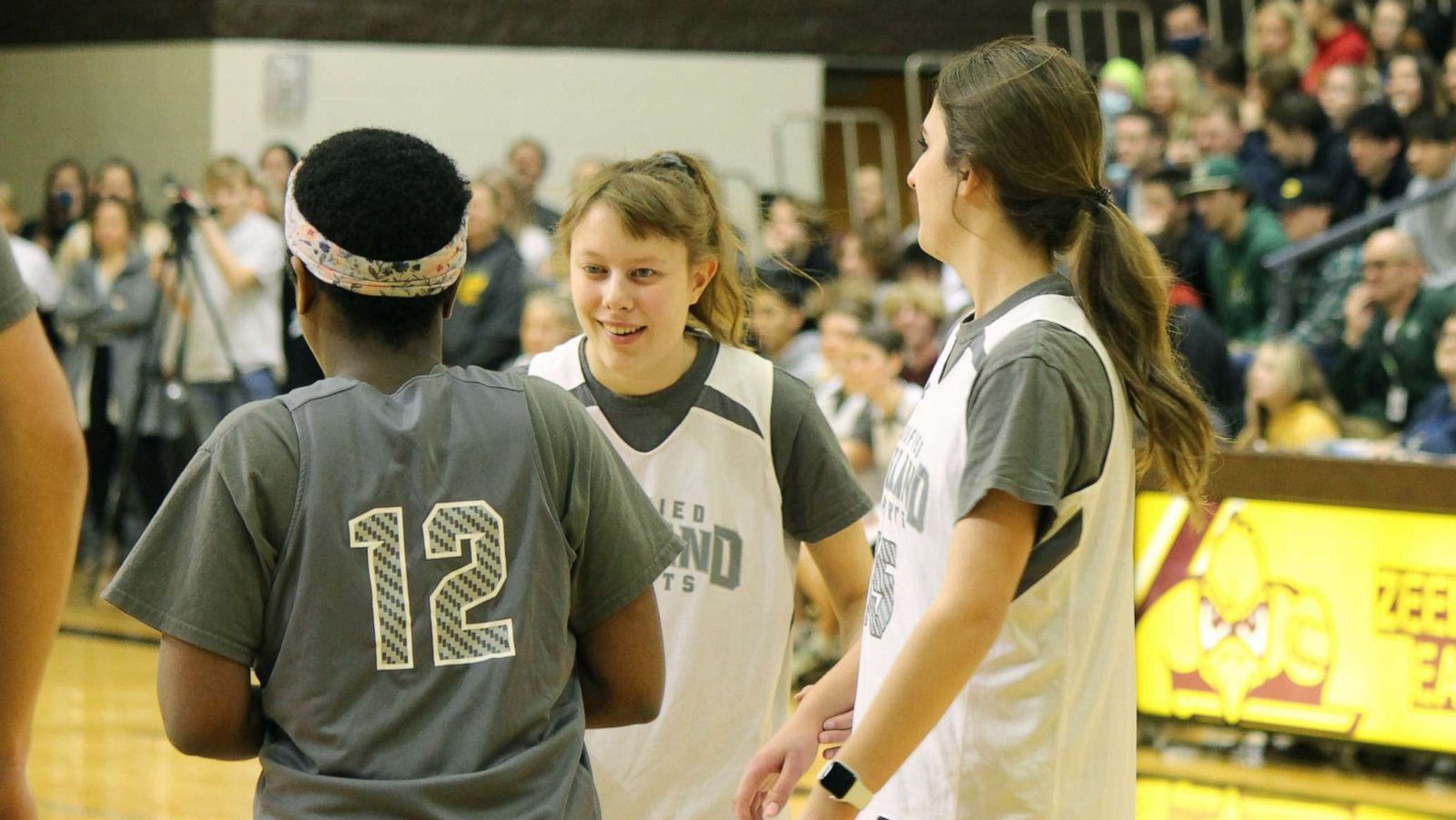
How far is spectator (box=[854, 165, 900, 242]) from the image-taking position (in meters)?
9.66

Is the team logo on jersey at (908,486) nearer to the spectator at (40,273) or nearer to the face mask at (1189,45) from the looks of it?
the spectator at (40,273)

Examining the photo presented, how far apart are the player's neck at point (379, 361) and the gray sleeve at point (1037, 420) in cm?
56

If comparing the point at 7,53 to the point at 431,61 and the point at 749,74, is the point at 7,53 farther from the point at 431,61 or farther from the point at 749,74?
the point at 749,74

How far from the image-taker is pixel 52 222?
33.1ft

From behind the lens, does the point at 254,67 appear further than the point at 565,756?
Yes

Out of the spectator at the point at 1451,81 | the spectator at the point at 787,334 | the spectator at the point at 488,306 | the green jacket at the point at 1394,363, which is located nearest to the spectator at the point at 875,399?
the spectator at the point at 787,334

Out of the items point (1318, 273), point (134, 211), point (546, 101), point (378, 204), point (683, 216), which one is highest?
point (546, 101)

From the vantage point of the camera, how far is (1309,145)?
902 cm

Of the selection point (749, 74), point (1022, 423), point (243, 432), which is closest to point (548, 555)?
point (243, 432)

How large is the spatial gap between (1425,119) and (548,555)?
7.59m

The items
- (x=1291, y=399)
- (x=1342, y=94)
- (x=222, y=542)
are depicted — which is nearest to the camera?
(x=222, y=542)

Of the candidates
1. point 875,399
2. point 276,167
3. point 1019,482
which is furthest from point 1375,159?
point 1019,482

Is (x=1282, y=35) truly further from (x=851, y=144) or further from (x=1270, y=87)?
(x=851, y=144)

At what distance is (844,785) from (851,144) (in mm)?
10493
